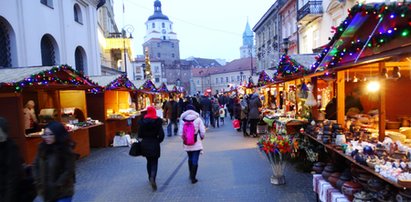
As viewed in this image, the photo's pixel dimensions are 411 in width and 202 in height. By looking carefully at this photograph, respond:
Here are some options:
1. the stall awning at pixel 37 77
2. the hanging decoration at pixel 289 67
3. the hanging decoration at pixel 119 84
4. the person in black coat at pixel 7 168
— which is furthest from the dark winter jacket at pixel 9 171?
the hanging decoration at pixel 119 84

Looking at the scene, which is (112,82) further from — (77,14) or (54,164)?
(54,164)

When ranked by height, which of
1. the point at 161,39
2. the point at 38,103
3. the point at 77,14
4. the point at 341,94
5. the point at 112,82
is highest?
the point at 161,39

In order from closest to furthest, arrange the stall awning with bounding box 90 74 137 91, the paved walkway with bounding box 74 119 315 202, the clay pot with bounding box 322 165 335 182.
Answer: the clay pot with bounding box 322 165 335 182
the paved walkway with bounding box 74 119 315 202
the stall awning with bounding box 90 74 137 91

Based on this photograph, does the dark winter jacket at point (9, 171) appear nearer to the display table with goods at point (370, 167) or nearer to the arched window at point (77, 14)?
the display table with goods at point (370, 167)

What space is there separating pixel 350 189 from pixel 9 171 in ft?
13.9

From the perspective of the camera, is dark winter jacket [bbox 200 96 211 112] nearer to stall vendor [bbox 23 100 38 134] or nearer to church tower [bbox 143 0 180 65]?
stall vendor [bbox 23 100 38 134]

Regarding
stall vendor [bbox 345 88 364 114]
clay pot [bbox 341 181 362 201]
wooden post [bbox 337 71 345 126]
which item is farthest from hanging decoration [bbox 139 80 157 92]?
clay pot [bbox 341 181 362 201]

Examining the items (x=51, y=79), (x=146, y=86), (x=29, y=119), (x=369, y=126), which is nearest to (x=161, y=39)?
(x=146, y=86)

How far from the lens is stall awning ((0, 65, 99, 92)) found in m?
7.15

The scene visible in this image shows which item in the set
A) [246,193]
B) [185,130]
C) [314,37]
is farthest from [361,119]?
[314,37]

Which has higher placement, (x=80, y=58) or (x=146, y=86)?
(x=80, y=58)

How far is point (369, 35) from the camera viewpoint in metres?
4.50

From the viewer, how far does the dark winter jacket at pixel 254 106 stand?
12619 mm

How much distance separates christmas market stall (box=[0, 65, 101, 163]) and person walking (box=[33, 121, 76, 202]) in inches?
129
